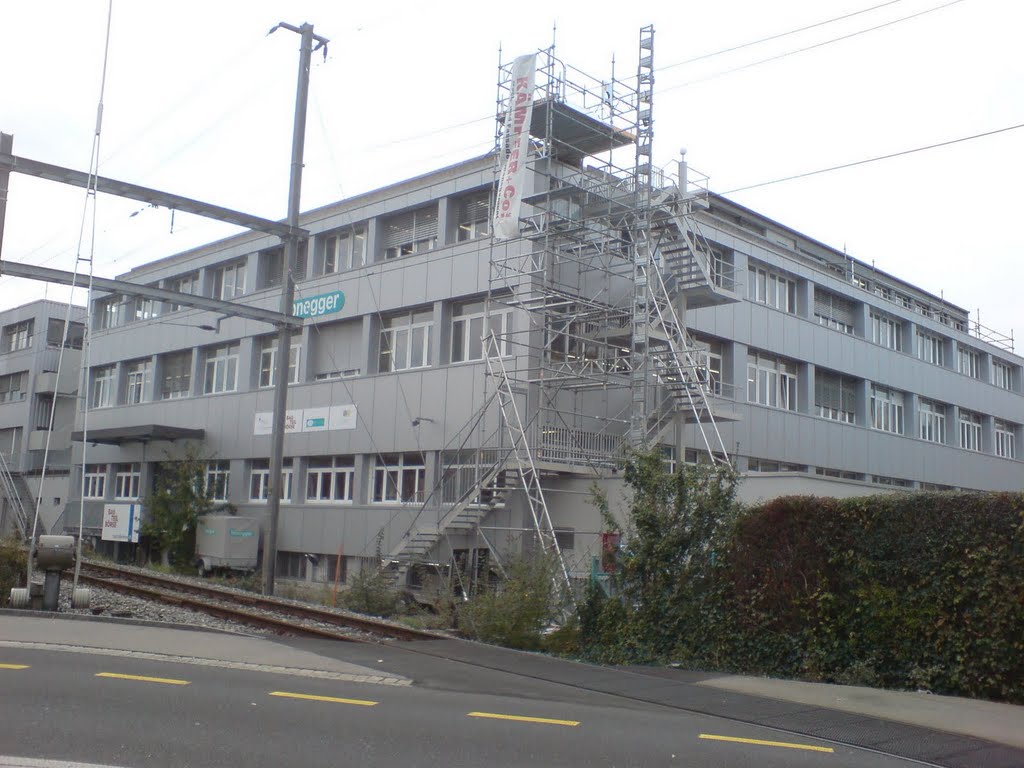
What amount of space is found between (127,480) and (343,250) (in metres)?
15.6

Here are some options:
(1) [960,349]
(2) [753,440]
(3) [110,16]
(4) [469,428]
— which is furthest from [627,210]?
(1) [960,349]

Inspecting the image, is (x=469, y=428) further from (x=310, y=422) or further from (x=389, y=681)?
(x=389, y=681)

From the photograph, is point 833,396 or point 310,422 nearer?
point 310,422

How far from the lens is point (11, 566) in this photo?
18578 millimetres

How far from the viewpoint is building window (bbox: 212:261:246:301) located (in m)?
38.8

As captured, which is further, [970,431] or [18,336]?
[18,336]

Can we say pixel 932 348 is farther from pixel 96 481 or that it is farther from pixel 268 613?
pixel 96 481

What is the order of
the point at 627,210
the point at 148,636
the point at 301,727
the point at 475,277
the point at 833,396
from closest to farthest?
the point at 301,727 → the point at 148,636 → the point at 627,210 → the point at 475,277 → the point at 833,396

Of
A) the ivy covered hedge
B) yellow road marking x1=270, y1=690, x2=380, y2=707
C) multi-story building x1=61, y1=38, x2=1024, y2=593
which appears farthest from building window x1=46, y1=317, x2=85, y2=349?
yellow road marking x1=270, y1=690, x2=380, y2=707

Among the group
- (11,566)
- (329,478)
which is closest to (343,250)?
(329,478)

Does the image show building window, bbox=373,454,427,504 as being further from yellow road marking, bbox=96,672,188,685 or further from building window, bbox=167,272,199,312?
yellow road marking, bbox=96,672,188,685

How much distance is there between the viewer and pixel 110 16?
19.7 metres

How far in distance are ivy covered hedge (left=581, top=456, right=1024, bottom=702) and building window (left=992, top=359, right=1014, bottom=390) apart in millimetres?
40178

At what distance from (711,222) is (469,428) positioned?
32.9 ft
